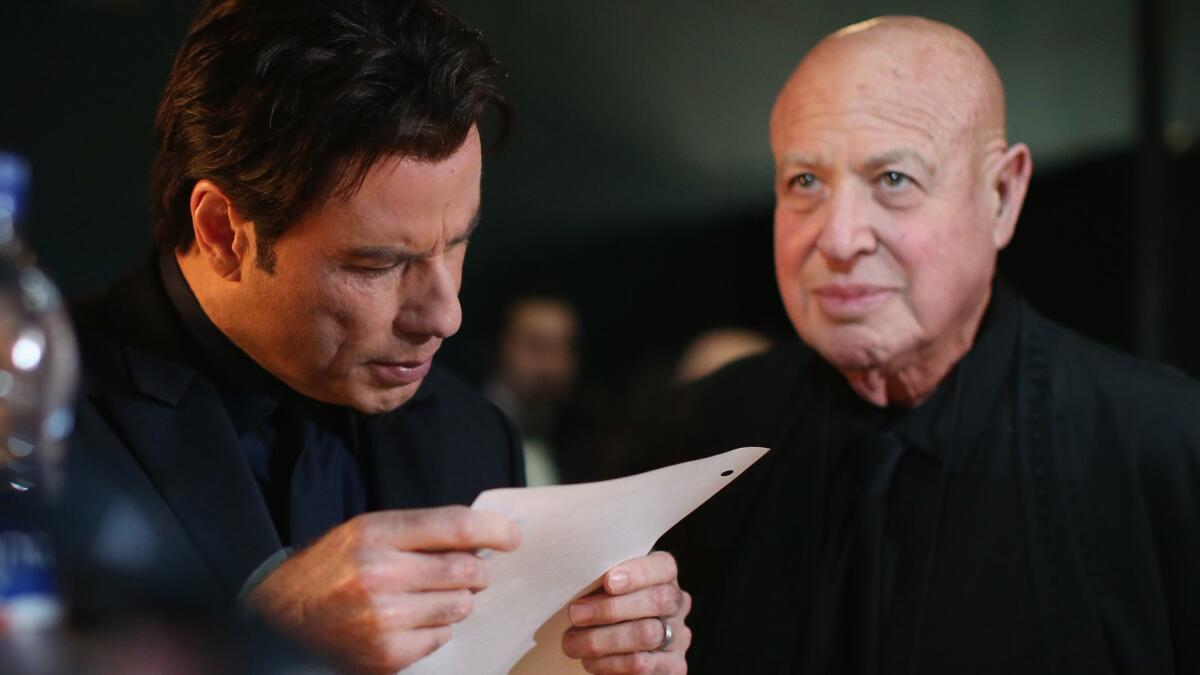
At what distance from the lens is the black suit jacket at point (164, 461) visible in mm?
1010

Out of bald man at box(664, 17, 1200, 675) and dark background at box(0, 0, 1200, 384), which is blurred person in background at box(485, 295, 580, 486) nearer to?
dark background at box(0, 0, 1200, 384)

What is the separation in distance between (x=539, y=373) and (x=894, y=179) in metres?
1.82

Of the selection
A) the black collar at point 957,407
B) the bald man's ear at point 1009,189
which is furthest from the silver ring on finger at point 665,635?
the bald man's ear at point 1009,189

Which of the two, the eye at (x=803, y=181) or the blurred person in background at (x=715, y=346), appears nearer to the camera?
the eye at (x=803, y=181)

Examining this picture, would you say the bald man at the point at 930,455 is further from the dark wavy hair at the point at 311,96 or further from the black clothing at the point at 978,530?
the dark wavy hair at the point at 311,96

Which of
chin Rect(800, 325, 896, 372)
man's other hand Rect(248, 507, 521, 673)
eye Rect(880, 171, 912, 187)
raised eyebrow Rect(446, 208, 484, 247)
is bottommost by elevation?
man's other hand Rect(248, 507, 521, 673)

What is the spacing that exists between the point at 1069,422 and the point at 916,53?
1.50ft

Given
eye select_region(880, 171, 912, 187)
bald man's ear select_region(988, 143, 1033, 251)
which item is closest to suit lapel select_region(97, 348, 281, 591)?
eye select_region(880, 171, 912, 187)

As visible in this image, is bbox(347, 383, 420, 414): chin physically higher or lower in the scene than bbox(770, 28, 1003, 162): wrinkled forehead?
lower

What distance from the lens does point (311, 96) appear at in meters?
1.04

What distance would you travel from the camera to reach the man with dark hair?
1045mm

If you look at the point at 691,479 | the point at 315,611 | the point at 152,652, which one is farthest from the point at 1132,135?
the point at 152,652

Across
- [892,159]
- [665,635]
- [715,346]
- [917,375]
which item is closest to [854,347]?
[917,375]

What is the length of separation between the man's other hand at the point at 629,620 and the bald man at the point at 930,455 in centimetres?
27
